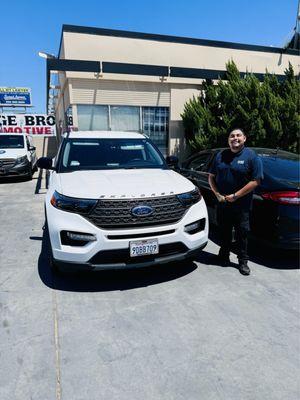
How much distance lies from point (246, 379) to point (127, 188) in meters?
2.10

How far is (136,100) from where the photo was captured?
1312 cm

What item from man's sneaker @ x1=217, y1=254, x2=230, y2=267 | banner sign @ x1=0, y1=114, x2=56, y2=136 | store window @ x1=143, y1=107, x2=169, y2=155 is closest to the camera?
man's sneaker @ x1=217, y1=254, x2=230, y2=267

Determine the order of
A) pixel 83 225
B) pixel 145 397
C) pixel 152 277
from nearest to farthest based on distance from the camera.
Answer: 1. pixel 145 397
2. pixel 83 225
3. pixel 152 277

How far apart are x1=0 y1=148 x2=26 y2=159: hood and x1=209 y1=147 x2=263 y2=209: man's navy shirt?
9.28 meters

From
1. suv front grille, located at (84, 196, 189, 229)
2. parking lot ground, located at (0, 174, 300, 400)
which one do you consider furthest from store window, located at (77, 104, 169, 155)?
suv front grille, located at (84, 196, 189, 229)

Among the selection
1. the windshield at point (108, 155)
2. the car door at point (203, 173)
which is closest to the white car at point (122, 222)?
the windshield at point (108, 155)

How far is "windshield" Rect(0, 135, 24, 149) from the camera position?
12125 millimetres

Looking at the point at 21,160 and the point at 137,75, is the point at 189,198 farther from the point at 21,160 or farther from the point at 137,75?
the point at 137,75

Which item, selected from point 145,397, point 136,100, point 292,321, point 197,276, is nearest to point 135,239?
point 197,276

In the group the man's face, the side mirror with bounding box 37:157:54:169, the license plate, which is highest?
the man's face

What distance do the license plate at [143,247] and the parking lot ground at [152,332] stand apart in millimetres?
503

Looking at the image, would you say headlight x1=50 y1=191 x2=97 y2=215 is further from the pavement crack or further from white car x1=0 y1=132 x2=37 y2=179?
white car x1=0 y1=132 x2=37 y2=179

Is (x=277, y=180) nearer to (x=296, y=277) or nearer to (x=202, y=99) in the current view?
(x=296, y=277)

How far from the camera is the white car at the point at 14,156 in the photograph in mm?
10934
